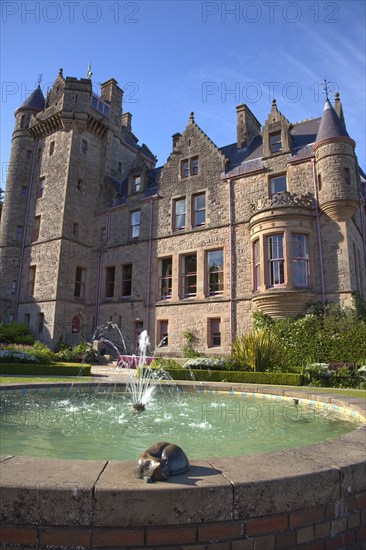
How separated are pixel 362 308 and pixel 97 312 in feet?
57.0

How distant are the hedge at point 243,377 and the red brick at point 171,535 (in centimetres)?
1109

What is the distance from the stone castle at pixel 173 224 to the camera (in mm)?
18750

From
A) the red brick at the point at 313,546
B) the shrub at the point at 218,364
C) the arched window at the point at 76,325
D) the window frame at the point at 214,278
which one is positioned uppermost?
the window frame at the point at 214,278

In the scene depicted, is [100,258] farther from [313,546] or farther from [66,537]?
[313,546]

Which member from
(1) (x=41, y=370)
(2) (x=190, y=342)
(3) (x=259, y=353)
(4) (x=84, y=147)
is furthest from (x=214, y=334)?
(4) (x=84, y=147)

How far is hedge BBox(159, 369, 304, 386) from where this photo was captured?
1280cm

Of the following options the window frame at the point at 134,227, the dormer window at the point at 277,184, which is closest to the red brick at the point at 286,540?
the dormer window at the point at 277,184

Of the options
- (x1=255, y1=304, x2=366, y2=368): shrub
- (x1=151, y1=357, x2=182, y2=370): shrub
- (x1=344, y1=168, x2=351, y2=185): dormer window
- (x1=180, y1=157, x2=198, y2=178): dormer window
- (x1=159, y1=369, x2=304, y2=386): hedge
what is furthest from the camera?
(x1=180, y1=157, x2=198, y2=178): dormer window

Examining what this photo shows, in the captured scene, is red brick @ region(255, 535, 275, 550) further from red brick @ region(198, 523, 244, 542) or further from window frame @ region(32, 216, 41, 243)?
window frame @ region(32, 216, 41, 243)

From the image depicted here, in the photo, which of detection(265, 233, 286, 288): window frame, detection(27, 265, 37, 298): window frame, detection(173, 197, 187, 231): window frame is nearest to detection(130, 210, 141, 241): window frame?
detection(173, 197, 187, 231): window frame

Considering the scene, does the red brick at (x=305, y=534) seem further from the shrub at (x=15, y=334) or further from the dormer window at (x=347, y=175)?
the shrub at (x=15, y=334)

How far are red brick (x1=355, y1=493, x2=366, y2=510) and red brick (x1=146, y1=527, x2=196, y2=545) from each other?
1.40 metres

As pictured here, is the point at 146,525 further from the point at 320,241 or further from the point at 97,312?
the point at 97,312

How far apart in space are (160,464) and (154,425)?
154 inches
